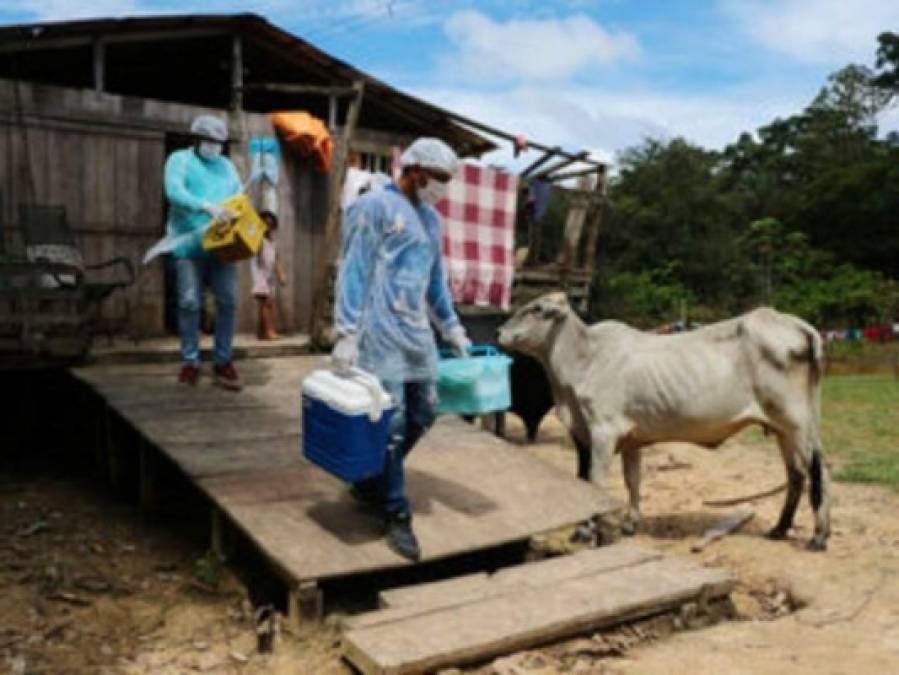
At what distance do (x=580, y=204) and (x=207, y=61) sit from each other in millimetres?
4277

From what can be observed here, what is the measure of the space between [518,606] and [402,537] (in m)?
0.63

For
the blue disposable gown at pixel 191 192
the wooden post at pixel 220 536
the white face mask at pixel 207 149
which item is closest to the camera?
the wooden post at pixel 220 536

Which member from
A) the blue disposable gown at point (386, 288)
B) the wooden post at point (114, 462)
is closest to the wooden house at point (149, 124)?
the wooden post at point (114, 462)

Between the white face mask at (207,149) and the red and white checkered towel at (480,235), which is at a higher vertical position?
the white face mask at (207,149)

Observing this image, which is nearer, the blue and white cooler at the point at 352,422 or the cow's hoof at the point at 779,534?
the blue and white cooler at the point at 352,422

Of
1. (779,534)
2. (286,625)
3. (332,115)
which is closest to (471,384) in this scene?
(286,625)

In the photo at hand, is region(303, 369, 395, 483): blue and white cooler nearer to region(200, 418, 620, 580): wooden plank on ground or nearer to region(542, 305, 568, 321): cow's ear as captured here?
region(200, 418, 620, 580): wooden plank on ground

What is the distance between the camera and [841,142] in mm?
37062

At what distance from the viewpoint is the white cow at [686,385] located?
5598 millimetres

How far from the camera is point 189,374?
257 inches

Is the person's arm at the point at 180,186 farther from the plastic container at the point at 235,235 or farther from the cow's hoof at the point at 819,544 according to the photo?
the cow's hoof at the point at 819,544

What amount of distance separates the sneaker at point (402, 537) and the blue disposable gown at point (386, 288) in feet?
2.14

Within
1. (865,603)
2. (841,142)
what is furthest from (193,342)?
(841,142)

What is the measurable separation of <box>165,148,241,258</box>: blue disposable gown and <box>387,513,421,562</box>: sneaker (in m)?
2.64
